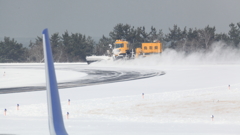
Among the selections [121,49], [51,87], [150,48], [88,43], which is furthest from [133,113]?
[88,43]

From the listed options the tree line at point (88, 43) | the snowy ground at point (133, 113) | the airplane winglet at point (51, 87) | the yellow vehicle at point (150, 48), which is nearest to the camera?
the airplane winglet at point (51, 87)

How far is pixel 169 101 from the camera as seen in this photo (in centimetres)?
1431

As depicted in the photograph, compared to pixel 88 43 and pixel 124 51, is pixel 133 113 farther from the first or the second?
pixel 88 43

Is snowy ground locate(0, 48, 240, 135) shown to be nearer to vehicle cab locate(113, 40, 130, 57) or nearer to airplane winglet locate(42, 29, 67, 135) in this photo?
airplane winglet locate(42, 29, 67, 135)

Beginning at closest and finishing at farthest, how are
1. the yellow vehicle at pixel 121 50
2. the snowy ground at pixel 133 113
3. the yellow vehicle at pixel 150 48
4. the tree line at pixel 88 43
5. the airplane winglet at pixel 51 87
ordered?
the airplane winglet at pixel 51 87 → the snowy ground at pixel 133 113 → the yellow vehicle at pixel 121 50 → the yellow vehicle at pixel 150 48 → the tree line at pixel 88 43

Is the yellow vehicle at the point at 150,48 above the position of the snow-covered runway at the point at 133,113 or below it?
above

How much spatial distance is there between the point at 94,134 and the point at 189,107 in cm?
600

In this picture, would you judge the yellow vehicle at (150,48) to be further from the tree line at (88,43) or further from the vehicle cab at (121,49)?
the tree line at (88,43)

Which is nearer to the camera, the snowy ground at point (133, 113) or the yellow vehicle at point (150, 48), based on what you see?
the snowy ground at point (133, 113)

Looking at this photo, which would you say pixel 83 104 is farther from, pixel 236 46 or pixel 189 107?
pixel 236 46

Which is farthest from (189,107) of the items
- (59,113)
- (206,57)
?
(206,57)

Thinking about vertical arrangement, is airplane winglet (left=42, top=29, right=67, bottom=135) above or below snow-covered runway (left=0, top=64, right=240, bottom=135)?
above

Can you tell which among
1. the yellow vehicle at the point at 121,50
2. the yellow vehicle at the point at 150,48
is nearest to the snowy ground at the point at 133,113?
the yellow vehicle at the point at 121,50

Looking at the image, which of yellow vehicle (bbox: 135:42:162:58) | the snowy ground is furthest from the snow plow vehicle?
the snowy ground
